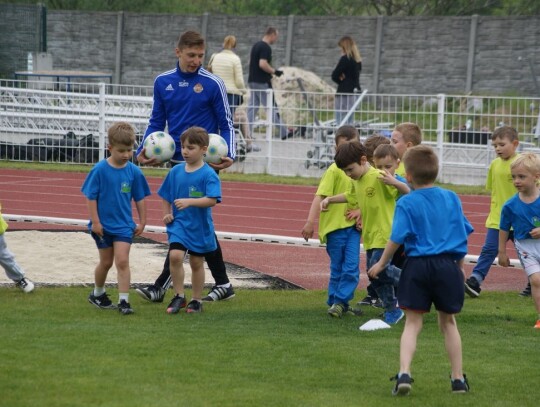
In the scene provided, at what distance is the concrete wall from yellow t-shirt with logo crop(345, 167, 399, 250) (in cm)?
2389

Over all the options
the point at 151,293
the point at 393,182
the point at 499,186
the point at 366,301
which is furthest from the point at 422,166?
the point at 499,186

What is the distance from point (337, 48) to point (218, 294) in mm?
25466

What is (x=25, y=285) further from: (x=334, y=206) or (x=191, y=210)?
(x=334, y=206)

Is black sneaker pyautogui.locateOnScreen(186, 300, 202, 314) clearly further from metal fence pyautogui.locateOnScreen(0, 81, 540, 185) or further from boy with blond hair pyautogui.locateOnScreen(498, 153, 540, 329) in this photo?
metal fence pyautogui.locateOnScreen(0, 81, 540, 185)

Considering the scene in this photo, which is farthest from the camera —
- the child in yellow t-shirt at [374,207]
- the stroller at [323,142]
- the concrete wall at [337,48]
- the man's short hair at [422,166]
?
the concrete wall at [337,48]

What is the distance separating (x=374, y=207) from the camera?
28.6 ft

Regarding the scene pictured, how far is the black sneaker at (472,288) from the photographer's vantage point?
10.2 m

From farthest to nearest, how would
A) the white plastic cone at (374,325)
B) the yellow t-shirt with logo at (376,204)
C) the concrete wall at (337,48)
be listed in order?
the concrete wall at (337,48) → the yellow t-shirt with logo at (376,204) → the white plastic cone at (374,325)

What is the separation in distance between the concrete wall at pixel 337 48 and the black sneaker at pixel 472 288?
22.4 m

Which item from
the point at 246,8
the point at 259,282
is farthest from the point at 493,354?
the point at 246,8

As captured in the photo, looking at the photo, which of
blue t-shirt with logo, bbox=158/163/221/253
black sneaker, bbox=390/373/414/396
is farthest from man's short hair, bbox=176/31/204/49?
black sneaker, bbox=390/373/414/396

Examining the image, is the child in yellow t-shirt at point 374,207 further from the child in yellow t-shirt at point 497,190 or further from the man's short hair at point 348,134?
the child in yellow t-shirt at point 497,190

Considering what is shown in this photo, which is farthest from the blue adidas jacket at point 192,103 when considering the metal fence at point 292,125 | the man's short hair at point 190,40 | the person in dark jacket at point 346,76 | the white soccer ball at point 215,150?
the person in dark jacket at point 346,76

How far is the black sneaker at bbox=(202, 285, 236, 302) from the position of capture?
31.5 ft
